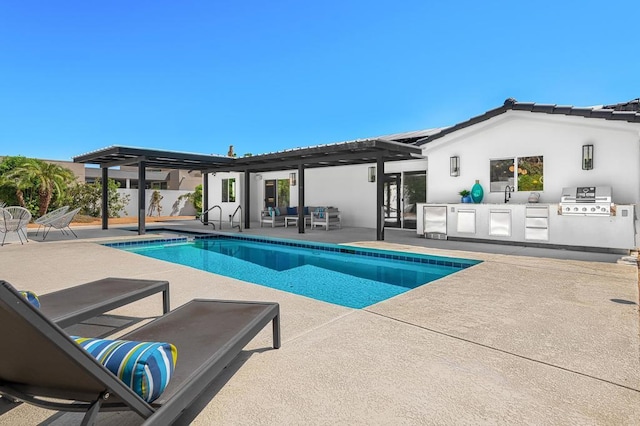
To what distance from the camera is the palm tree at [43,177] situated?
1605 centimetres

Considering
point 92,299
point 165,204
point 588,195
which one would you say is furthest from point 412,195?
point 165,204

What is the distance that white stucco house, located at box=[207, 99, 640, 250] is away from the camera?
315 inches

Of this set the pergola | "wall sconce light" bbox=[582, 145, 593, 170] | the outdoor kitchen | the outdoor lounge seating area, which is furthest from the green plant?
"wall sconce light" bbox=[582, 145, 593, 170]

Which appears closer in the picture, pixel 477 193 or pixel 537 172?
pixel 537 172

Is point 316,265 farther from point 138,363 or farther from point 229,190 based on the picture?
point 229,190

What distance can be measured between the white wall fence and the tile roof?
18628mm

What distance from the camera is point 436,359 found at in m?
2.62

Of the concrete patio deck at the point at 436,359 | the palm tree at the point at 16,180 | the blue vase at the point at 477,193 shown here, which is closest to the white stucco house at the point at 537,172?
the blue vase at the point at 477,193

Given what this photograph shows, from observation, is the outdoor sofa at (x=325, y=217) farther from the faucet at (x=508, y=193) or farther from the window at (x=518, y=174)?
the faucet at (x=508, y=193)

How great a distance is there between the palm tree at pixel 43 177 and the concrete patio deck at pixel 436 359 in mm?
14303

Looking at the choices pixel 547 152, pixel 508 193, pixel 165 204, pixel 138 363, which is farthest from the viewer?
pixel 165 204

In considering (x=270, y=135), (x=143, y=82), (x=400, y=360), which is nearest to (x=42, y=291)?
(x=400, y=360)

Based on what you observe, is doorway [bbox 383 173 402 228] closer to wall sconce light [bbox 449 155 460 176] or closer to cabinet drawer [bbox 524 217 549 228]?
wall sconce light [bbox 449 155 460 176]

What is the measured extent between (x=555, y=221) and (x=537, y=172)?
1515mm
